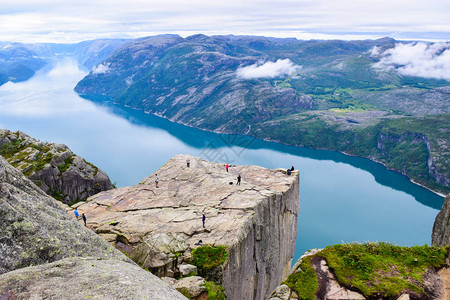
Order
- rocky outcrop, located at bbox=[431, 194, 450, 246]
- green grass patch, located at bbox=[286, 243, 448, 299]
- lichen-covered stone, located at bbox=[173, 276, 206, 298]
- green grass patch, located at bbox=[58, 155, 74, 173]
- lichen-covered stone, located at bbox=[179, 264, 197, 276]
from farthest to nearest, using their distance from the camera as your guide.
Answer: green grass patch, located at bbox=[58, 155, 74, 173], rocky outcrop, located at bbox=[431, 194, 450, 246], lichen-covered stone, located at bbox=[179, 264, 197, 276], lichen-covered stone, located at bbox=[173, 276, 206, 298], green grass patch, located at bbox=[286, 243, 448, 299]

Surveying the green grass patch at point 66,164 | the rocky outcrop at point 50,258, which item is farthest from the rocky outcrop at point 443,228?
the green grass patch at point 66,164

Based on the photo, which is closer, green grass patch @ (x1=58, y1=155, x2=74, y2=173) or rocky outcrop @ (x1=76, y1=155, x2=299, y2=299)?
rocky outcrop @ (x1=76, y1=155, x2=299, y2=299)

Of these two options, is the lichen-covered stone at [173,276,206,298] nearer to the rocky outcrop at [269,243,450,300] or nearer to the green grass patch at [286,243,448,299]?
the rocky outcrop at [269,243,450,300]

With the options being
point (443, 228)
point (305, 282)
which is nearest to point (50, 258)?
point (305, 282)

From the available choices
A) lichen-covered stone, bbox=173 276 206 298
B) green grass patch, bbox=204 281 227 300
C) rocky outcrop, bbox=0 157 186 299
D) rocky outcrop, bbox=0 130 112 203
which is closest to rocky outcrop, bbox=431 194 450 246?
green grass patch, bbox=204 281 227 300

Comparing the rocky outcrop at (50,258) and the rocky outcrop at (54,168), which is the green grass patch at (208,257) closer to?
the rocky outcrop at (50,258)

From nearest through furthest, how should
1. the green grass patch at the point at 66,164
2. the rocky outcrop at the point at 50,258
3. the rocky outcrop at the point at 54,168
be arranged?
the rocky outcrop at the point at 50,258 < the rocky outcrop at the point at 54,168 < the green grass patch at the point at 66,164
